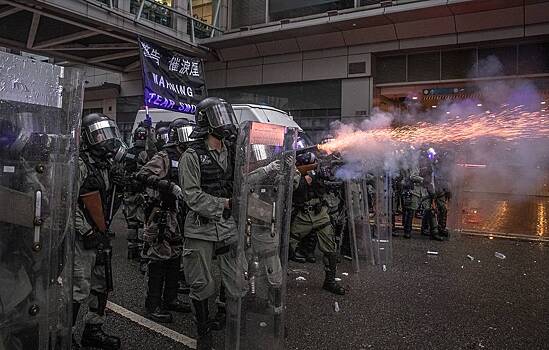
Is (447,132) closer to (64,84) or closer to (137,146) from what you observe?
(137,146)

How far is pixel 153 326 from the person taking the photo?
4184 mm

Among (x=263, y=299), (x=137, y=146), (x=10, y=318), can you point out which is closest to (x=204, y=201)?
(x=263, y=299)

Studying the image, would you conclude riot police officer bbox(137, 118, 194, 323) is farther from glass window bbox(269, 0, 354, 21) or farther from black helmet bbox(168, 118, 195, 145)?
glass window bbox(269, 0, 354, 21)

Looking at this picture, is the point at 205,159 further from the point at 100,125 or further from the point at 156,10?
the point at 156,10

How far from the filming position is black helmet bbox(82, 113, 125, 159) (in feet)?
11.8

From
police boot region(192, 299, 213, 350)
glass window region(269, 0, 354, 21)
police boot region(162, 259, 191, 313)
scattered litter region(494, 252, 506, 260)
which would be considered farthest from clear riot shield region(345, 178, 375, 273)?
glass window region(269, 0, 354, 21)

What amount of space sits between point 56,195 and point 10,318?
653 millimetres

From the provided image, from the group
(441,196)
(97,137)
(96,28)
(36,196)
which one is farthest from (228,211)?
(96,28)

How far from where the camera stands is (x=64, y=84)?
2328mm

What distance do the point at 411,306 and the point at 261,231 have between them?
236cm

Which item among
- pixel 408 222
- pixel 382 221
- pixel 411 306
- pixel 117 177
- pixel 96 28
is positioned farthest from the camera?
pixel 96 28

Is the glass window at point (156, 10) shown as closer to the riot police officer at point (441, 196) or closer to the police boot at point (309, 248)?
the riot police officer at point (441, 196)

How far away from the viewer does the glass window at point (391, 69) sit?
13.0m

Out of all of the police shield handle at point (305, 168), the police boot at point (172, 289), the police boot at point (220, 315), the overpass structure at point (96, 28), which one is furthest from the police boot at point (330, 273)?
the overpass structure at point (96, 28)
